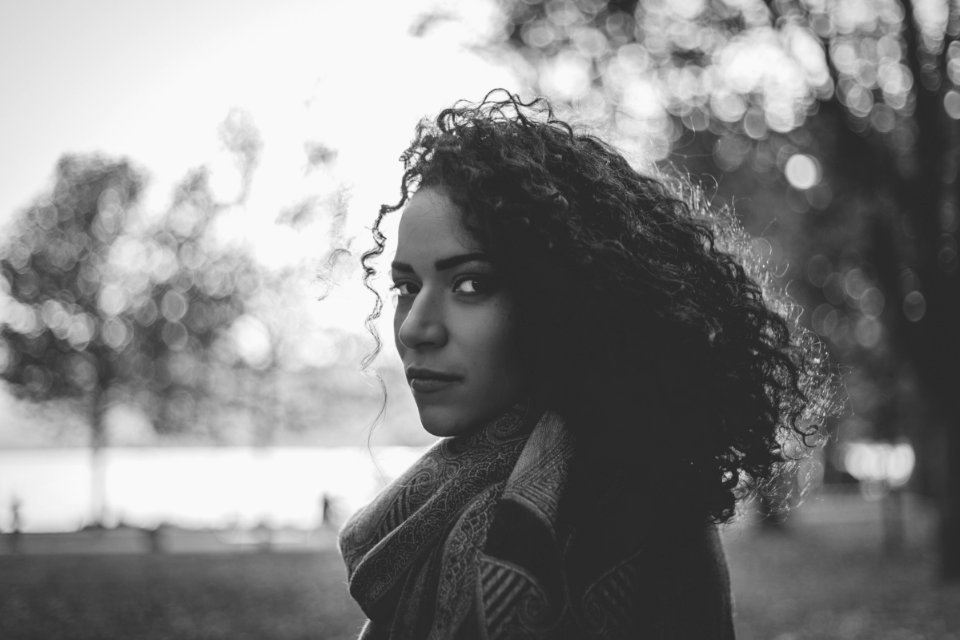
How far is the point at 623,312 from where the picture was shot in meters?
1.82

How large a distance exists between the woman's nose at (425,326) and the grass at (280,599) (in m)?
6.53

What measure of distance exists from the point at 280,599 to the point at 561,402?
483 inches

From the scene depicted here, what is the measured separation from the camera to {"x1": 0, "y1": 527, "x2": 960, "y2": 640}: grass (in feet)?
33.0

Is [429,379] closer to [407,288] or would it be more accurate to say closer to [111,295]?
[407,288]

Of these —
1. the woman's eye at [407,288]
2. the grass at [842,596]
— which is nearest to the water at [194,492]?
the grass at [842,596]

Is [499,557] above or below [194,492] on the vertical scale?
above

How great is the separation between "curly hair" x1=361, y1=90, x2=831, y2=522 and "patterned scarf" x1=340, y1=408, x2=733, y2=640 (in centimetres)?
13

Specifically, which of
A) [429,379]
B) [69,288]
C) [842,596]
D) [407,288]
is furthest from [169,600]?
[69,288]

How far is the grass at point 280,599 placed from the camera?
33.0ft

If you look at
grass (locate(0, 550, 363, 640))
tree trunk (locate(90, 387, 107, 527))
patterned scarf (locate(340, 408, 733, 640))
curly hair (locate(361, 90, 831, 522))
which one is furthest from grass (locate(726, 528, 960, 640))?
tree trunk (locate(90, 387, 107, 527))

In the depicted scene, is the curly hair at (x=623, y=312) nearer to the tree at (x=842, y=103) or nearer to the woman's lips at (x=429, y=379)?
the woman's lips at (x=429, y=379)

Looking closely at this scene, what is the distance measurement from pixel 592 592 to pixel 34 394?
32.2 meters

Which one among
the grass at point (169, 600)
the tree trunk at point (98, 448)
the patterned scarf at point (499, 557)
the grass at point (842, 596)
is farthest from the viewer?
the tree trunk at point (98, 448)

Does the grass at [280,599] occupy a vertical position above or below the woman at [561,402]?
below
